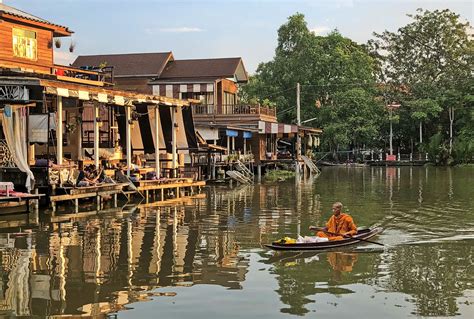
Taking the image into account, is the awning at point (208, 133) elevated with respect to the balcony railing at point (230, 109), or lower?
lower

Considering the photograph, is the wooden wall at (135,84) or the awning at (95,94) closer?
the awning at (95,94)

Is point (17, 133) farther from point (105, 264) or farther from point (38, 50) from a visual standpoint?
point (105, 264)

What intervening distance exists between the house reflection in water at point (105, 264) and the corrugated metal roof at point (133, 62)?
106ft

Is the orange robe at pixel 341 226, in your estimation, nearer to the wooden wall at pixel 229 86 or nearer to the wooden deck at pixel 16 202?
the wooden deck at pixel 16 202

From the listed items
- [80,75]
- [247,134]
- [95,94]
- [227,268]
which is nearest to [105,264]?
[227,268]

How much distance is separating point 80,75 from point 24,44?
3899mm

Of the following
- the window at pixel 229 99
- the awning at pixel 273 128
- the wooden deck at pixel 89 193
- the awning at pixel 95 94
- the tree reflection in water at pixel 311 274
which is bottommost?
the tree reflection in water at pixel 311 274

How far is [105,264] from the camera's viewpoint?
41.6 feet

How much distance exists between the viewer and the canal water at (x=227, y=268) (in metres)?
9.55

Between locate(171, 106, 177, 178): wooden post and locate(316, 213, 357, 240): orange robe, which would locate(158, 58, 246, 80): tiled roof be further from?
locate(316, 213, 357, 240): orange robe

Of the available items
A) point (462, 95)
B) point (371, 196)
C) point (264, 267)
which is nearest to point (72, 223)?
point (264, 267)

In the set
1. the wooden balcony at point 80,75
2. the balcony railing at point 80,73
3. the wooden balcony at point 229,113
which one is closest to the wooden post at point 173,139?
the wooden balcony at point 80,75

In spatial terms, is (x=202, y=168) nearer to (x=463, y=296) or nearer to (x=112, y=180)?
(x=112, y=180)

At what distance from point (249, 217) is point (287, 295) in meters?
10.6
